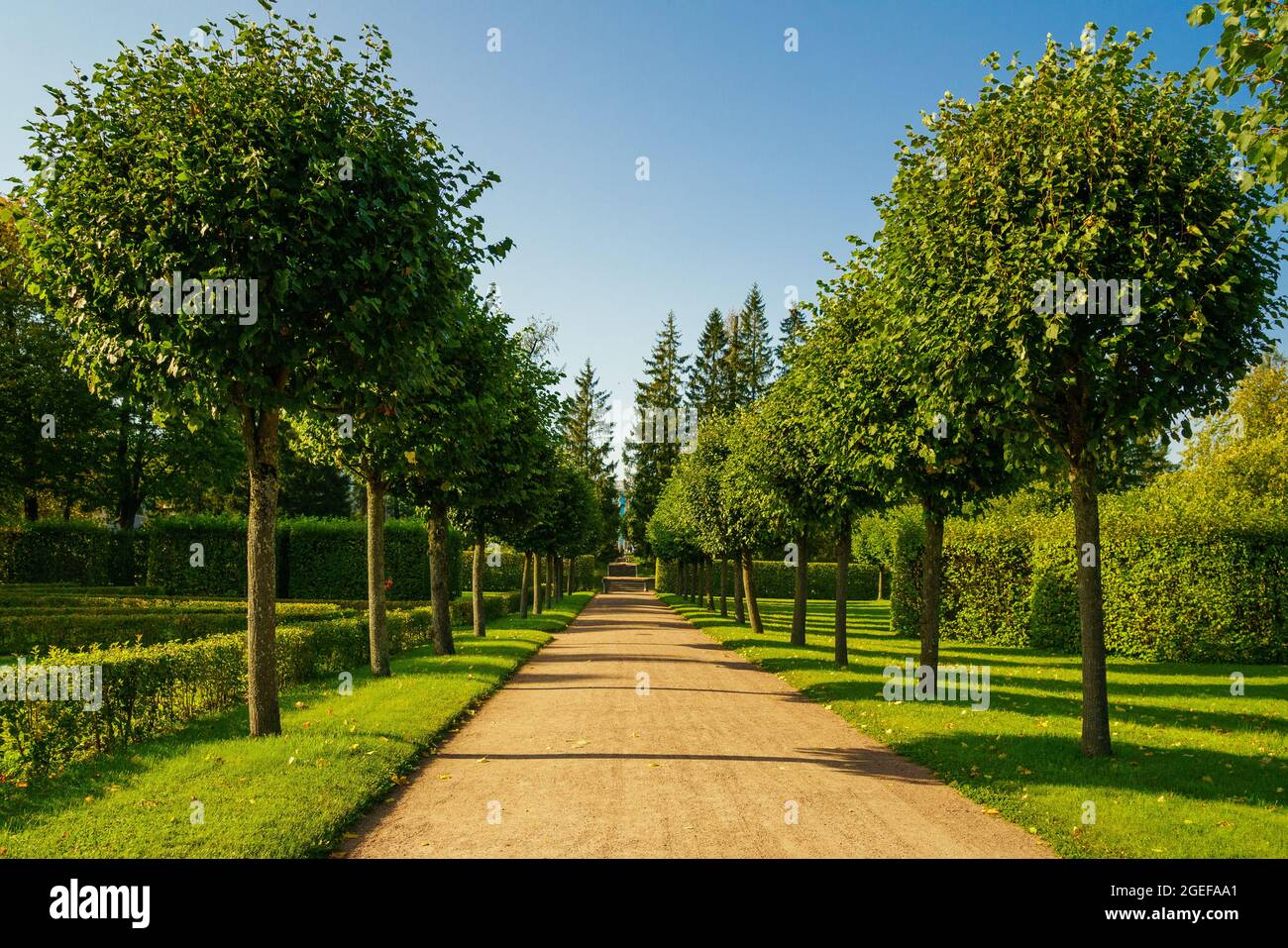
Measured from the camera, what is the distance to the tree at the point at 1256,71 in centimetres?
570

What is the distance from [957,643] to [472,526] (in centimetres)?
1672

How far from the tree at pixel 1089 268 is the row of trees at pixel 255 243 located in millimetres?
5842

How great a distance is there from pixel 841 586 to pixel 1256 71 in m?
15.0

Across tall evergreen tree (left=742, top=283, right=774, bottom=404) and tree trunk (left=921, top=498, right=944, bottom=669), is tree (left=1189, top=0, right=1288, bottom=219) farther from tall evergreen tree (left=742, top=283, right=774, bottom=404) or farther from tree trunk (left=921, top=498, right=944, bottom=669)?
tall evergreen tree (left=742, top=283, right=774, bottom=404)

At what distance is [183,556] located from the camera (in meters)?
35.2

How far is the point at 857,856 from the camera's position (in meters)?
6.24

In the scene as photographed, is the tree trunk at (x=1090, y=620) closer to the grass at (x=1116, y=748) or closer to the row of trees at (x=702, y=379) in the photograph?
the grass at (x=1116, y=748)

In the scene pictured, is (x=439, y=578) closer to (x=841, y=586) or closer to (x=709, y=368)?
(x=841, y=586)

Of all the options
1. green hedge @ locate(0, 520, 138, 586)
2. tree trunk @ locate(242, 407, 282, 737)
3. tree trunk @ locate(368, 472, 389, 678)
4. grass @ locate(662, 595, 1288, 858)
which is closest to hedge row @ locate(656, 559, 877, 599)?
green hedge @ locate(0, 520, 138, 586)

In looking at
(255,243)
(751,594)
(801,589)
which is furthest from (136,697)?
(751,594)

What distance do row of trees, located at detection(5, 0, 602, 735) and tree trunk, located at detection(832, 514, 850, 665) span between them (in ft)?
41.6

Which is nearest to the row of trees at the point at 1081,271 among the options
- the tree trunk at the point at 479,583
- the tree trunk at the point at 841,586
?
the tree trunk at the point at 841,586
